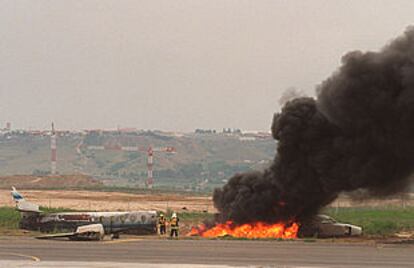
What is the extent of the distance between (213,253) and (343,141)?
589 inches

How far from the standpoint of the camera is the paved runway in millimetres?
30500

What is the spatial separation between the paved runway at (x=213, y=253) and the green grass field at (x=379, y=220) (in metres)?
13.4

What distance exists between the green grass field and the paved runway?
13393mm

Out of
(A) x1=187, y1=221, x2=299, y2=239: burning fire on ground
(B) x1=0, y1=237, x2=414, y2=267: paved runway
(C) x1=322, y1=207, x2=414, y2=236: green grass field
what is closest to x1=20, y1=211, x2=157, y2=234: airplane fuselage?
(A) x1=187, y1=221, x2=299, y2=239: burning fire on ground

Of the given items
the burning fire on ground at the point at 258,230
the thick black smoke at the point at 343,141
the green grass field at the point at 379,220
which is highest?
the thick black smoke at the point at 343,141

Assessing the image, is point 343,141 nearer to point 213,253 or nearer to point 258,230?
point 258,230

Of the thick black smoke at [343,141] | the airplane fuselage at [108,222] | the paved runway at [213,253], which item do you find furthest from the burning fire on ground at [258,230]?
the paved runway at [213,253]

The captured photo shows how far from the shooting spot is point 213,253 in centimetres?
3416

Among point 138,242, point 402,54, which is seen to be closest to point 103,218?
point 138,242

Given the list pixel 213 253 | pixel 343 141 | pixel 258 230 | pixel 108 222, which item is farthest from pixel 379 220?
pixel 213 253

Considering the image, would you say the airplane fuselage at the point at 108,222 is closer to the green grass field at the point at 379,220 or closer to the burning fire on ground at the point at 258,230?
the burning fire on ground at the point at 258,230

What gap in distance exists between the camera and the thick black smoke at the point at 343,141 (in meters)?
43.4

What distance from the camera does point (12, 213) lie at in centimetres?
6431

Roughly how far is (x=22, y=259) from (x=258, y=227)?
20818 mm
